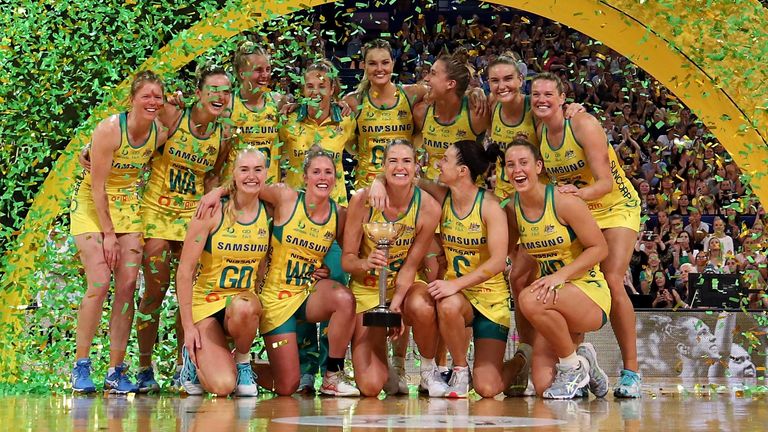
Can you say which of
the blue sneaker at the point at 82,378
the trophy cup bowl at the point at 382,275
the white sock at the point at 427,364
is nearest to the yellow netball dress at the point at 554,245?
the trophy cup bowl at the point at 382,275

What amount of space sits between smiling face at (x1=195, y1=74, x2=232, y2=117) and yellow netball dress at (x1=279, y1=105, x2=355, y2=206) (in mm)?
499

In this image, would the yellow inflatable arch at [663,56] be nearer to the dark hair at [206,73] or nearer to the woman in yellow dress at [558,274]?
the dark hair at [206,73]

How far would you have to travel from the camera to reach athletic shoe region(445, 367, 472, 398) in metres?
6.13

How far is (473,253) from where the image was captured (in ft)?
20.5

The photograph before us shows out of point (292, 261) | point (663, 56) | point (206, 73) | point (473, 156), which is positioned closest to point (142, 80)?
point (206, 73)

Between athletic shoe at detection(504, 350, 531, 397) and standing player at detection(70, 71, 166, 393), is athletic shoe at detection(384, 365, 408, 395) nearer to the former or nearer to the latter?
athletic shoe at detection(504, 350, 531, 397)

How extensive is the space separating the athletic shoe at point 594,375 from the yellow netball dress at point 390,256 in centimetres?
112

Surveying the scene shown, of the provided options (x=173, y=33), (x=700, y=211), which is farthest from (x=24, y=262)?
(x=700, y=211)

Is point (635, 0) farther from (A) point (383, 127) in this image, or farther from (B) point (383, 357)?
(B) point (383, 357)

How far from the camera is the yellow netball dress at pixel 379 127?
6844mm

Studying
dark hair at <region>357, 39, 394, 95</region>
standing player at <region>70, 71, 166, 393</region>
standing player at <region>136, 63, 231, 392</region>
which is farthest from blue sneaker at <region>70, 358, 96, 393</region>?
dark hair at <region>357, 39, 394, 95</region>

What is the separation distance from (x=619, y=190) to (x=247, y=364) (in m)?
2.32

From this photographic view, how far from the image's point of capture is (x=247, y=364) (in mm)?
6195

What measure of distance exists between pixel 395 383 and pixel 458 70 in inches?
73.6
